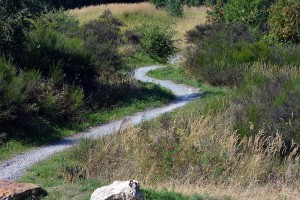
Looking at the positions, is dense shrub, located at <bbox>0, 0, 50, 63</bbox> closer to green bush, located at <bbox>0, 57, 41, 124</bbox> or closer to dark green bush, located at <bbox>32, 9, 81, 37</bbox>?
green bush, located at <bbox>0, 57, 41, 124</bbox>

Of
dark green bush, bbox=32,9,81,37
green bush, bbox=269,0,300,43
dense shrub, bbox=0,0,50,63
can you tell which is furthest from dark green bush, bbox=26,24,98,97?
green bush, bbox=269,0,300,43

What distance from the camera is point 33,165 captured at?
12695 millimetres

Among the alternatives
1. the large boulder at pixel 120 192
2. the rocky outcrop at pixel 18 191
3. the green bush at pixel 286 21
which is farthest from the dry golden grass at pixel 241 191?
the green bush at pixel 286 21

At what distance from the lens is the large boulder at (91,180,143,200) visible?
7.82 m

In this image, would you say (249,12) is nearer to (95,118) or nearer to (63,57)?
(63,57)

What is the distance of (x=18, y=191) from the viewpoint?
8.76 meters

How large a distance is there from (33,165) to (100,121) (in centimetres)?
484

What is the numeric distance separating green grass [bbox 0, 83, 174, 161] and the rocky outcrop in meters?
4.45

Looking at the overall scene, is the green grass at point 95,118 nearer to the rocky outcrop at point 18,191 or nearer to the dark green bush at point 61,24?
the dark green bush at point 61,24

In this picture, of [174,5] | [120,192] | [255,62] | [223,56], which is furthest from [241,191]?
[174,5]

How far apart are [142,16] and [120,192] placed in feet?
150

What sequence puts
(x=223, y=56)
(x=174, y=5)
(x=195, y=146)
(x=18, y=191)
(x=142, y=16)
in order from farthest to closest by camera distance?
(x=174, y=5) < (x=142, y=16) < (x=223, y=56) < (x=195, y=146) < (x=18, y=191)

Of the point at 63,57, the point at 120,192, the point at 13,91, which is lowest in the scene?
the point at 63,57

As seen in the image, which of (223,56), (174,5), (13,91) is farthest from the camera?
(174,5)
